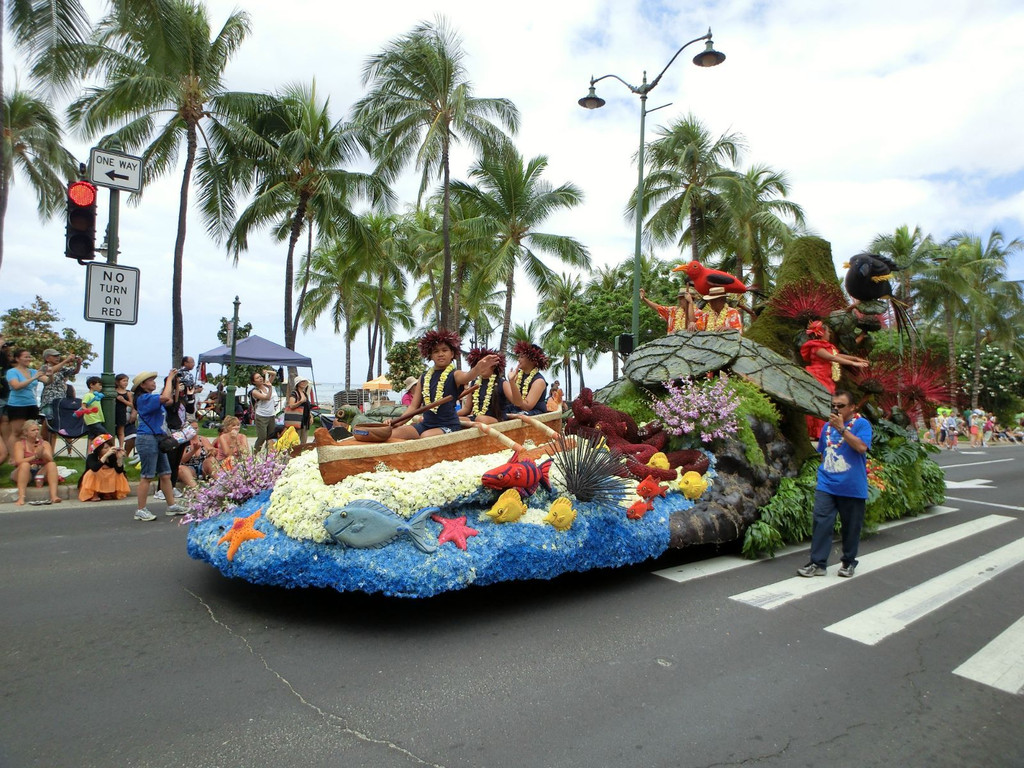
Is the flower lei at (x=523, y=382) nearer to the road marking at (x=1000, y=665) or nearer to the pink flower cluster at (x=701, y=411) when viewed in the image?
the pink flower cluster at (x=701, y=411)

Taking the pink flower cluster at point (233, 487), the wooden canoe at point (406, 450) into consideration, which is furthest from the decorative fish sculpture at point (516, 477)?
the pink flower cluster at point (233, 487)

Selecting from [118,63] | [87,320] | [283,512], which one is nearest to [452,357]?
[283,512]

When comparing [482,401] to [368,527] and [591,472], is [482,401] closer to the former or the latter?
[591,472]

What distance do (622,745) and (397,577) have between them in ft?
4.66

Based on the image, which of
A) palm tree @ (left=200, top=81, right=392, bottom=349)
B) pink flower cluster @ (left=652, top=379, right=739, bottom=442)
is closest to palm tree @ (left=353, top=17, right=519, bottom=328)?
palm tree @ (left=200, top=81, right=392, bottom=349)

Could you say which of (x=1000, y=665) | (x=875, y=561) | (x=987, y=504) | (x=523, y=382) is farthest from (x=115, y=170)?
(x=987, y=504)

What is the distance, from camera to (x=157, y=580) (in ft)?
15.5

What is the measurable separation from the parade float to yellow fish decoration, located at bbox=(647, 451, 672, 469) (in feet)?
0.04

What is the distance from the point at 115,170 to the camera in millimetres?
8375

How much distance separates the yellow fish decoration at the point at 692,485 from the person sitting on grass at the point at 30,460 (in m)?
7.77

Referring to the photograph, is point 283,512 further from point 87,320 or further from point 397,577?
point 87,320

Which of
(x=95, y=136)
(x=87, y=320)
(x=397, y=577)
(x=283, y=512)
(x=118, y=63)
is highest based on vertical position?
(x=118, y=63)

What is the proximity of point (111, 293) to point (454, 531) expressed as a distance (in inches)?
281

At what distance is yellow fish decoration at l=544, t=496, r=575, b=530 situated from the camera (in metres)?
4.07
